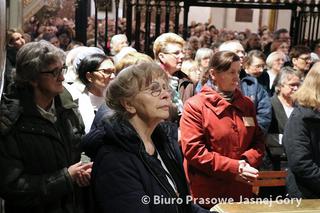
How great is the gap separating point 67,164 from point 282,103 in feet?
8.12

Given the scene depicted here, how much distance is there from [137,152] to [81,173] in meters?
0.41

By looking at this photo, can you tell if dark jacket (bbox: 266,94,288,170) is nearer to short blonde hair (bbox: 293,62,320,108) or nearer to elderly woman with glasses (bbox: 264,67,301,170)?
elderly woman with glasses (bbox: 264,67,301,170)

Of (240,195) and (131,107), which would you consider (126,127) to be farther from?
Result: (240,195)

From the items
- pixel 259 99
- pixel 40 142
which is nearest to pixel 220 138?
pixel 259 99

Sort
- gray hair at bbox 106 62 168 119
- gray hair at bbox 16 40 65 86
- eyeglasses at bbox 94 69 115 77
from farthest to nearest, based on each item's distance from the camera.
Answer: eyeglasses at bbox 94 69 115 77
gray hair at bbox 16 40 65 86
gray hair at bbox 106 62 168 119

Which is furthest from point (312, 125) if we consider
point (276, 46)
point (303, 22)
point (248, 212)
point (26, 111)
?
point (276, 46)

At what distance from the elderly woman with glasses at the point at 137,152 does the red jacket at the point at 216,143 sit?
108cm

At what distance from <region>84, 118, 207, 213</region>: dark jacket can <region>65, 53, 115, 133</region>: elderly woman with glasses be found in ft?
3.97

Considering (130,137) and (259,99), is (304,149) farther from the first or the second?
(130,137)

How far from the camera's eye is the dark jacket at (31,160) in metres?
2.23

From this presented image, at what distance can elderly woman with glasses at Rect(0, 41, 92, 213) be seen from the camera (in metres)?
2.24

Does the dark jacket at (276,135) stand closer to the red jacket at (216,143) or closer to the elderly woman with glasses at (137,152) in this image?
the red jacket at (216,143)

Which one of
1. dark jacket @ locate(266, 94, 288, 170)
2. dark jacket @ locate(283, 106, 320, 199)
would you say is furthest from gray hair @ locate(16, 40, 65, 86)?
dark jacket @ locate(266, 94, 288, 170)

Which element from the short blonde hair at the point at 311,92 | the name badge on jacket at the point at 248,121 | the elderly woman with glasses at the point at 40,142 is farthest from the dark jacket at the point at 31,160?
the short blonde hair at the point at 311,92
